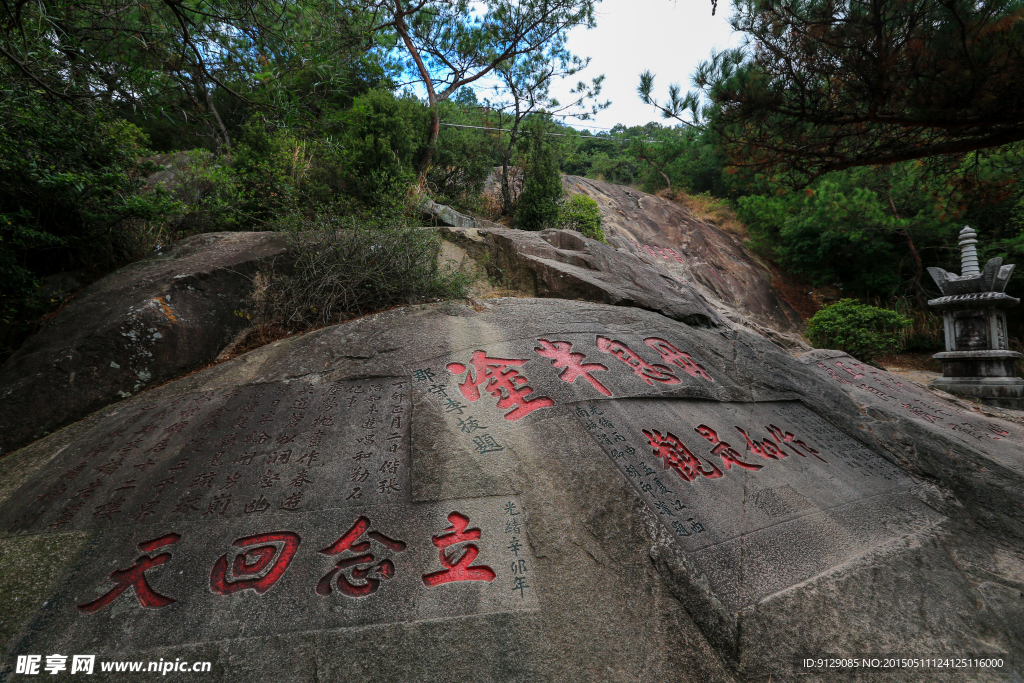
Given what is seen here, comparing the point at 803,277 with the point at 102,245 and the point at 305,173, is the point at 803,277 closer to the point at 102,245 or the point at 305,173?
the point at 305,173

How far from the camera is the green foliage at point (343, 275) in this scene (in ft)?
13.0

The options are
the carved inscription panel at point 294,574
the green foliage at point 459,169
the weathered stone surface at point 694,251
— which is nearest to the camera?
the carved inscription panel at point 294,574

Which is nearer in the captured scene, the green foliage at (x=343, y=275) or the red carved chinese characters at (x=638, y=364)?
the red carved chinese characters at (x=638, y=364)

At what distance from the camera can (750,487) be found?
2.50 meters

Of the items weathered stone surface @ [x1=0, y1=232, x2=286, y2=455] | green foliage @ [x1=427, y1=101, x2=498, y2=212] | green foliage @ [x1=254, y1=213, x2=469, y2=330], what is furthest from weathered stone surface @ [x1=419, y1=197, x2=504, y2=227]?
weathered stone surface @ [x1=0, y1=232, x2=286, y2=455]

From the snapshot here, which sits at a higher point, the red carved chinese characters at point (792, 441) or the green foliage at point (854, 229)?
the green foliage at point (854, 229)

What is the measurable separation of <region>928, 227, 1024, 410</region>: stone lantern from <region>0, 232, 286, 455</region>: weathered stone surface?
964 centimetres

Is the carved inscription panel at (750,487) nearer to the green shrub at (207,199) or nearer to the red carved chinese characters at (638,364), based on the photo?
the red carved chinese characters at (638,364)

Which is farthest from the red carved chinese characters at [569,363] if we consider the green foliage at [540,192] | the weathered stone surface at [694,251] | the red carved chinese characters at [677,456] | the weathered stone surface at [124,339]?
the weathered stone surface at [694,251]

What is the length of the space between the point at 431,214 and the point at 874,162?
485 cm

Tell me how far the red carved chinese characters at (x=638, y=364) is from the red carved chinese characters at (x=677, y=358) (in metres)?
0.19

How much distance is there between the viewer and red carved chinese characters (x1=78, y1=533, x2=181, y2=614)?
179 centimetres

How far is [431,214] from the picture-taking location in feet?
21.1

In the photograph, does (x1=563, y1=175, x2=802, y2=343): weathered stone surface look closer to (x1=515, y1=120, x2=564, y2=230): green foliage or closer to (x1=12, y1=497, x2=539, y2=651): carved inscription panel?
(x1=515, y1=120, x2=564, y2=230): green foliage
